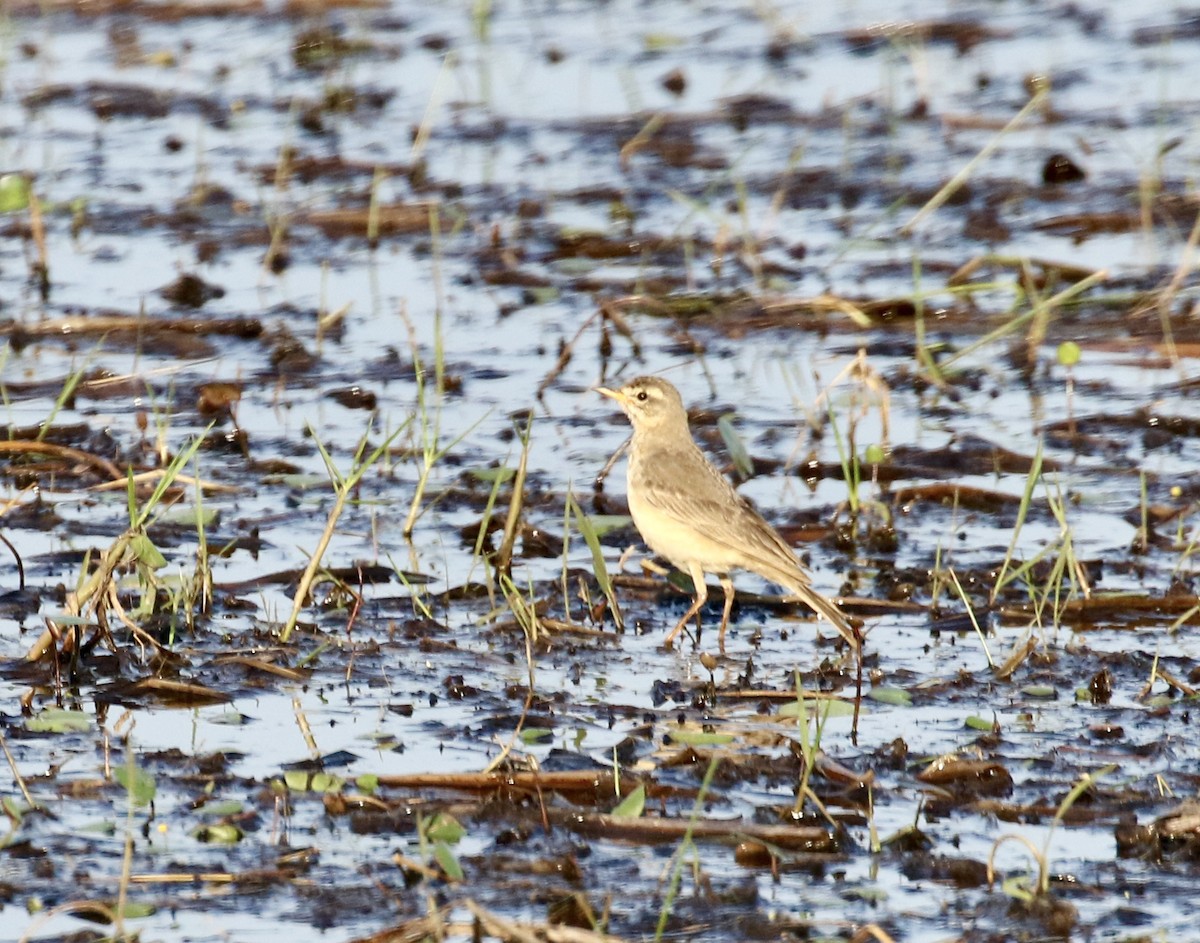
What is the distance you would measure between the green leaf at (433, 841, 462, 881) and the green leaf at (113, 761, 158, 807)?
0.89m

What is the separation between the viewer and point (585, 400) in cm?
1077

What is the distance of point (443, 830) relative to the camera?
556cm

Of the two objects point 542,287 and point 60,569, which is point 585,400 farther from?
point 60,569

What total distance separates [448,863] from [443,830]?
281 mm

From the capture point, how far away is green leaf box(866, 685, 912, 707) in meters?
6.92

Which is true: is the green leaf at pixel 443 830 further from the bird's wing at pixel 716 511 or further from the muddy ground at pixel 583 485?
the bird's wing at pixel 716 511

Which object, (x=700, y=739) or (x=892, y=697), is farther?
(x=892, y=697)

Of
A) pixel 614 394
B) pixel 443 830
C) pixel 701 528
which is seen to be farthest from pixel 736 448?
pixel 443 830

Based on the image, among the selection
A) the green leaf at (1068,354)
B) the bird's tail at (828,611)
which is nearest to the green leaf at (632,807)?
the bird's tail at (828,611)

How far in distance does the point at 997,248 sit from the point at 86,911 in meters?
9.21

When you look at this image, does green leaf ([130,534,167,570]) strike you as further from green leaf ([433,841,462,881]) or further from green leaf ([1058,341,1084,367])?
green leaf ([1058,341,1084,367])

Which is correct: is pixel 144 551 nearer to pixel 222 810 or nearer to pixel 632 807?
→ pixel 222 810

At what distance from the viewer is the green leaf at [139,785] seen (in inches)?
225

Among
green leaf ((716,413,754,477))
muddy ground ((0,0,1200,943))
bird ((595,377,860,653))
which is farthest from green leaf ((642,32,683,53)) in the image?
bird ((595,377,860,653))
